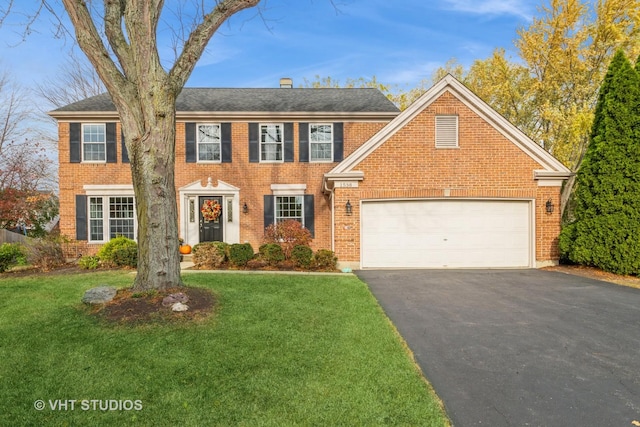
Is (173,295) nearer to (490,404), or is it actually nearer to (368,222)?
(490,404)

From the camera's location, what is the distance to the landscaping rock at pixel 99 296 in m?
6.32

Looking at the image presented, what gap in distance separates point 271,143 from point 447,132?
689 centimetres

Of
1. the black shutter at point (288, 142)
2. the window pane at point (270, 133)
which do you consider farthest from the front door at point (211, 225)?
the black shutter at point (288, 142)

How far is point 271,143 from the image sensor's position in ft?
49.1

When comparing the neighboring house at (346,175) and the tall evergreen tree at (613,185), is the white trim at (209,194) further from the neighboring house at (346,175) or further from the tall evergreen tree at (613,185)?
the tall evergreen tree at (613,185)

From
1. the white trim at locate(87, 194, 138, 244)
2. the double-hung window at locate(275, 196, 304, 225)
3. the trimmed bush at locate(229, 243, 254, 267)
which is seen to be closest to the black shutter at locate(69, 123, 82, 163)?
the white trim at locate(87, 194, 138, 244)

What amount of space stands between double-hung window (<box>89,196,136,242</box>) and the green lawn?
8103 mm

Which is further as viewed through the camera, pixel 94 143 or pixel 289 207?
pixel 289 207

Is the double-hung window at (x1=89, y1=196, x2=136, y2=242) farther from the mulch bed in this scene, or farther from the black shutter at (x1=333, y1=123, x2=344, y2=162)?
the mulch bed

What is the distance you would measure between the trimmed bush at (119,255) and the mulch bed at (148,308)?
5620 mm

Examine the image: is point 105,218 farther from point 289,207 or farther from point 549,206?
point 549,206

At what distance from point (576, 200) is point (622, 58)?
4357 mm

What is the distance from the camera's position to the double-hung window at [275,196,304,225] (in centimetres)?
1482

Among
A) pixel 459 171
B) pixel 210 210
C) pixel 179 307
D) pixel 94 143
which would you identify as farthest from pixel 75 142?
pixel 459 171
